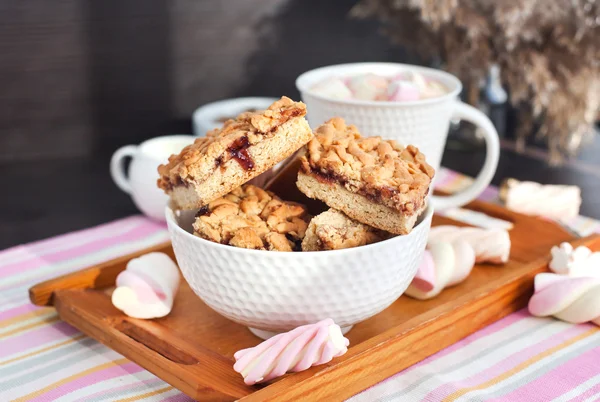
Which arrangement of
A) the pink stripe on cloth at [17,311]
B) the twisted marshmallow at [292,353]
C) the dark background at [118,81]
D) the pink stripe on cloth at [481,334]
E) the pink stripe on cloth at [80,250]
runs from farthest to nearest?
the dark background at [118,81] → the pink stripe on cloth at [80,250] → the pink stripe on cloth at [17,311] → the pink stripe on cloth at [481,334] → the twisted marshmallow at [292,353]

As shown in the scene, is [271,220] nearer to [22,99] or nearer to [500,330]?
[500,330]

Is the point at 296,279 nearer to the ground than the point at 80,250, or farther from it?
farther from it

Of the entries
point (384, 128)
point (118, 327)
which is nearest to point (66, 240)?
point (118, 327)

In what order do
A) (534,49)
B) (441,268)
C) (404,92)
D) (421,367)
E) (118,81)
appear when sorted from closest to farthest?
(421,367), (441,268), (404,92), (534,49), (118,81)

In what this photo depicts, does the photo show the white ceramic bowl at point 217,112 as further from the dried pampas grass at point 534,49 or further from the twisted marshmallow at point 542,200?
the twisted marshmallow at point 542,200

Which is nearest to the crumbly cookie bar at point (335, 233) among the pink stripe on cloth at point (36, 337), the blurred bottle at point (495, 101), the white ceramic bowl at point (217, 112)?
the pink stripe on cloth at point (36, 337)

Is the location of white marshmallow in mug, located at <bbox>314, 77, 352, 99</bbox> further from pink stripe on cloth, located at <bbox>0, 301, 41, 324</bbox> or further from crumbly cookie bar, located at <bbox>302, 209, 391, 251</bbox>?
pink stripe on cloth, located at <bbox>0, 301, 41, 324</bbox>

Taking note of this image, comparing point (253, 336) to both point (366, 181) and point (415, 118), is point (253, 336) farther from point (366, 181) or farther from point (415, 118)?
point (415, 118)

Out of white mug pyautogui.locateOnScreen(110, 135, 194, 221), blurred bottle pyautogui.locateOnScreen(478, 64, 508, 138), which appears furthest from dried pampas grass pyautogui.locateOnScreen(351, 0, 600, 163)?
white mug pyautogui.locateOnScreen(110, 135, 194, 221)

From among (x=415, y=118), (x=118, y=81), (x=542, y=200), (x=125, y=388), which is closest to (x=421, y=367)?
(x=125, y=388)
